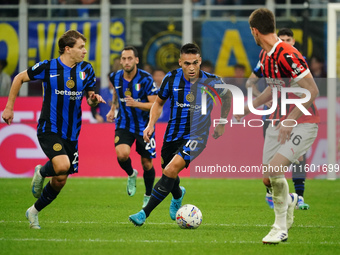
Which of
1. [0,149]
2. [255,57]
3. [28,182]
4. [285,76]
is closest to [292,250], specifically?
[285,76]

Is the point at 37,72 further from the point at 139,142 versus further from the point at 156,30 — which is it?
the point at 156,30

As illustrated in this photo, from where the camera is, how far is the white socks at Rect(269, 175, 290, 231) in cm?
712

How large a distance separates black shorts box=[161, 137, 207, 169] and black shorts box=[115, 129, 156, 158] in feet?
7.50

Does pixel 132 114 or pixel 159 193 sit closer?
pixel 159 193

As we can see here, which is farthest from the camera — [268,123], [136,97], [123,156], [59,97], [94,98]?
[136,97]

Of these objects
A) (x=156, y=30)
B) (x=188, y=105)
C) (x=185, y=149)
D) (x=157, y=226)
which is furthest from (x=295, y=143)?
(x=156, y=30)

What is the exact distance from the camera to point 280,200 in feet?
23.5

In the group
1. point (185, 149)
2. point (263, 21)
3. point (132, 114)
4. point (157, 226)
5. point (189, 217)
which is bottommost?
point (157, 226)

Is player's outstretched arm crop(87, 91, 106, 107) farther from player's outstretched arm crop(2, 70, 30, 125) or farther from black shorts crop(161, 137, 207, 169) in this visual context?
black shorts crop(161, 137, 207, 169)

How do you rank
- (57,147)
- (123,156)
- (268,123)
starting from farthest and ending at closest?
(123,156)
(268,123)
(57,147)

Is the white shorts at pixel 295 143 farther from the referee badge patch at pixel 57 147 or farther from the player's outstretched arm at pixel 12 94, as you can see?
the player's outstretched arm at pixel 12 94

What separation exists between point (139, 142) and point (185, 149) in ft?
9.63

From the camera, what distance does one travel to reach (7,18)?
1936 cm

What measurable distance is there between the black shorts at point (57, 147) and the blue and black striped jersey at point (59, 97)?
0.19 ft
